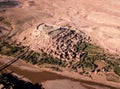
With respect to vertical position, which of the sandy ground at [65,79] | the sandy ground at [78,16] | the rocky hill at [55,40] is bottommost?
the sandy ground at [65,79]

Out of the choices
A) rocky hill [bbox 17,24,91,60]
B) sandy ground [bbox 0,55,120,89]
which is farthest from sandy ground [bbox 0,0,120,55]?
sandy ground [bbox 0,55,120,89]

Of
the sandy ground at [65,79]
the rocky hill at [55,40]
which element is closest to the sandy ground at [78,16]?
the rocky hill at [55,40]

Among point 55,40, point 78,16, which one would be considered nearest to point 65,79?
point 55,40

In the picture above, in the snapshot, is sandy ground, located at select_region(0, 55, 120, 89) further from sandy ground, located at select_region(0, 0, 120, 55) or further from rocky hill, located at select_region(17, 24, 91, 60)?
sandy ground, located at select_region(0, 0, 120, 55)

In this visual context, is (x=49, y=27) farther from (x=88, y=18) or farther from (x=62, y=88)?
(x=62, y=88)

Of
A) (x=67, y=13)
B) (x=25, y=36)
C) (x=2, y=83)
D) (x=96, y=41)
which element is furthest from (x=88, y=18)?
(x=2, y=83)

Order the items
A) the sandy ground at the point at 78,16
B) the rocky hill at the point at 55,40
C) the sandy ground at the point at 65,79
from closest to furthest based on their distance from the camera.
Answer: the sandy ground at the point at 65,79 → the rocky hill at the point at 55,40 → the sandy ground at the point at 78,16

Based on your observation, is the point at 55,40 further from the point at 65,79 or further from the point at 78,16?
the point at 78,16

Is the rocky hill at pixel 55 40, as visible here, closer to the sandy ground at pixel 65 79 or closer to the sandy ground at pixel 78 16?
the sandy ground at pixel 78 16
